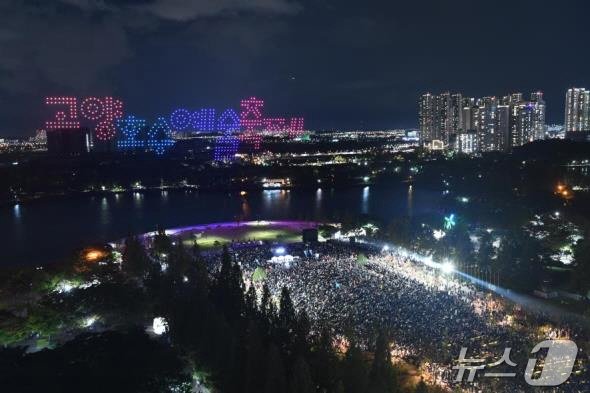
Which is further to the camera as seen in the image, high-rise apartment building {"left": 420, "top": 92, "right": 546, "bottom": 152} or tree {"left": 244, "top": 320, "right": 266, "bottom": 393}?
high-rise apartment building {"left": 420, "top": 92, "right": 546, "bottom": 152}

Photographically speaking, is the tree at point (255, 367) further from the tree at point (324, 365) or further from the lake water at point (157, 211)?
the lake water at point (157, 211)

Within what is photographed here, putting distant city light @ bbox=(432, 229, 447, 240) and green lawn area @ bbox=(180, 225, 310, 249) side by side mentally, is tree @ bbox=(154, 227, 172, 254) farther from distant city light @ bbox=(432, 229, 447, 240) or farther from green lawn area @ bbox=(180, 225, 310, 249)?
distant city light @ bbox=(432, 229, 447, 240)

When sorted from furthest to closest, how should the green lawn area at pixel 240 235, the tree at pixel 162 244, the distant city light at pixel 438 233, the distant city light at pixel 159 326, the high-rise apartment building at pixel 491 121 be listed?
1. the high-rise apartment building at pixel 491 121
2. the green lawn area at pixel 240 235
3. the distant city light at pixel 438 233
4. the tree at pixel 162 244
5. the distant city light at pixel 159 326

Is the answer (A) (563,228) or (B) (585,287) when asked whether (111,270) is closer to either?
(B) (585,287)

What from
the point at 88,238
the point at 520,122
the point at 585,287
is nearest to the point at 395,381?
the point at 585,287

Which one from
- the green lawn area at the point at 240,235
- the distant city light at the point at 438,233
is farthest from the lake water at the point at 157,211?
the green lawn area at the point at 240,235

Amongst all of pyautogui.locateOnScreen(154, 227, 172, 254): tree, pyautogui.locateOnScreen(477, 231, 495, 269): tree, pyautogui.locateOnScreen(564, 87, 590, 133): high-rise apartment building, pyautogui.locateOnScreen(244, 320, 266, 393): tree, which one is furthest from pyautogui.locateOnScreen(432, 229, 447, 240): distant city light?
pyautogui.locateOnScreen(564, 87, 590, 133): high-rise apartment building
